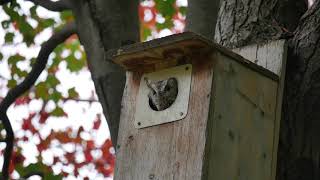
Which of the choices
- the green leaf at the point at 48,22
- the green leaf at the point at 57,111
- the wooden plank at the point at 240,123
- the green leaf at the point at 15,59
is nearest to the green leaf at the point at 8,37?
the green leaf at the point at 15,59

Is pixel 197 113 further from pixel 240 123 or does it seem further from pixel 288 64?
pixel 288 64

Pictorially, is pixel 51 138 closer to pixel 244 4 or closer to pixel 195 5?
pixel 195 5

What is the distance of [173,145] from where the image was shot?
2.57 meters

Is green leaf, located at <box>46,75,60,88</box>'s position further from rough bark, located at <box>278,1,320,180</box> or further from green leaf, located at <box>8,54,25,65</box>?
rough bark, located at <box>278,1,320,180</box>

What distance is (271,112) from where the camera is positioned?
2.82 metres

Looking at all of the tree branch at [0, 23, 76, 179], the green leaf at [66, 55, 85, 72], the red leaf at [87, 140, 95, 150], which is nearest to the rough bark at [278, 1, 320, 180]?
the tree branch at [0, 23, 76, 179]

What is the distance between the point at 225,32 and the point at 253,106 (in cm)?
40

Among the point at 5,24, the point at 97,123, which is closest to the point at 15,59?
the point at 5,24

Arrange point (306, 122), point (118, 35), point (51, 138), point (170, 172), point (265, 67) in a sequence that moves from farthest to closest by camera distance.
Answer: point (51, 138), point (118, 35), point (265, 67), point (306, 122), point (170, 172)

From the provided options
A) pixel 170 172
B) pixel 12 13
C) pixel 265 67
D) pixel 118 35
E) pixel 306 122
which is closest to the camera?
pixel 170 172

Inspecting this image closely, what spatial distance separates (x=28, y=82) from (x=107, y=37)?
0.68 m

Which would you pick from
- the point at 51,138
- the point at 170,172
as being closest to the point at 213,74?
the point at 170,172

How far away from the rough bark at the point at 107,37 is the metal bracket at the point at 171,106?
0.81 m

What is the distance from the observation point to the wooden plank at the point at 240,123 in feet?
8.37
